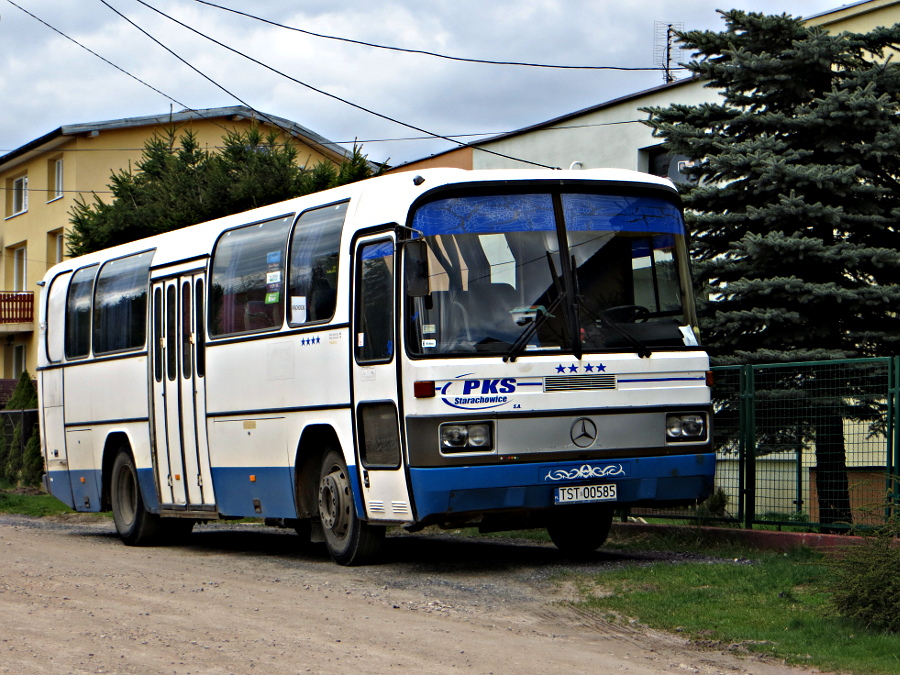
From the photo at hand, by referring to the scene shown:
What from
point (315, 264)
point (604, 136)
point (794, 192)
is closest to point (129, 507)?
point (315, 264)

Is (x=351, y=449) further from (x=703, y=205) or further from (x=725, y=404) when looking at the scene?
(x=703, y=205)

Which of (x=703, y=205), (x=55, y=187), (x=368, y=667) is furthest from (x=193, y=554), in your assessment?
(x=55, y=187)

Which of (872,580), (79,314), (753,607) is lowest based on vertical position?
(753,607)

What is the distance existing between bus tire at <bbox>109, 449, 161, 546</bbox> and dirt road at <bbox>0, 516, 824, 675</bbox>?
78.7 inches

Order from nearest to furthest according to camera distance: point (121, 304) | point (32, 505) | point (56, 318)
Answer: point (121, 304), point (56, 318), point (32, 505)

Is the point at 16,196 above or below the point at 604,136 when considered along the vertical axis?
above

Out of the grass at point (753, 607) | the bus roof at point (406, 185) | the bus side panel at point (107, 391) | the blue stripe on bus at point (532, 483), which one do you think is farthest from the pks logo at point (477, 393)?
the bus side panel at point (107, 391)

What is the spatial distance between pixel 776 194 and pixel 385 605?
6.23 metres

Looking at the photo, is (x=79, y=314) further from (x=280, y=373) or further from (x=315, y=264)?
(x=315, y=264)

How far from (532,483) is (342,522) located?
2.08 m

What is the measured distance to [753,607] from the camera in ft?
28.4

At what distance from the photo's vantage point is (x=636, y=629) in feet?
26.6

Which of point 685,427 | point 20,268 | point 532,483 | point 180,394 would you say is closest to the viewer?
point 532,483

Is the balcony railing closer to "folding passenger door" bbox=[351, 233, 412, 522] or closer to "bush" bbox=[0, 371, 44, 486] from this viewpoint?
"bush" bbox=[0, 371, 44, 486]
